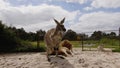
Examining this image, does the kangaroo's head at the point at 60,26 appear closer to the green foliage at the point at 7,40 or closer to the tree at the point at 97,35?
the green foliage at the point at 7,40

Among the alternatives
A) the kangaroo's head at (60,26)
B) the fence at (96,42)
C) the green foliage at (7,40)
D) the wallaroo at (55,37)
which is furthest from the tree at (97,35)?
the kangaroo's head at (60,26)

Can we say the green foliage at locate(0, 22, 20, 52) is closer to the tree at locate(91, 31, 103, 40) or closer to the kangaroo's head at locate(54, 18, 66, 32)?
the tree at locate(91, 31, 103, 40)

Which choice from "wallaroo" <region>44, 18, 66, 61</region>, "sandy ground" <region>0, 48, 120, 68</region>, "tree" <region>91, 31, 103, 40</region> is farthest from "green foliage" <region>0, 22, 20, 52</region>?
"wallaroo" <region>44, 18, 66, 61</region>

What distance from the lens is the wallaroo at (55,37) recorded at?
34.5ft

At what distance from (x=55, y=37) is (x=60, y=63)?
105 centimetres

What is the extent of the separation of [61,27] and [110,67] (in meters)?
2.46

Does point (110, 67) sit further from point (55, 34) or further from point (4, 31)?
point (4, 31)

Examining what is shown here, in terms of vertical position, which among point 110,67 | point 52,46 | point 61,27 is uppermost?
point 61,27

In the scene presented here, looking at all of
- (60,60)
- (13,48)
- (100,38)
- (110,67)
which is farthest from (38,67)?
(100,38)

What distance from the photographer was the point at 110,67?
10.8 metres

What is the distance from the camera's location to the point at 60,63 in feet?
35.2

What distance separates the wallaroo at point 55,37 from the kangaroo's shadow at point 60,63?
418mm

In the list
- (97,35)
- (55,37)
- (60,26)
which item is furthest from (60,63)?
(97,35)

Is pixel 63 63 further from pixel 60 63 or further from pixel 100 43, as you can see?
pixel 100 43
